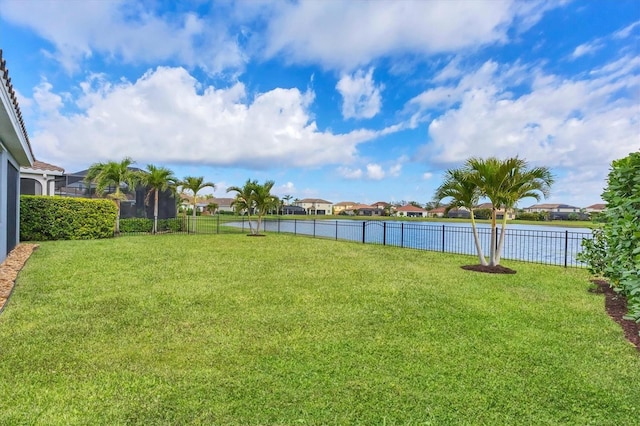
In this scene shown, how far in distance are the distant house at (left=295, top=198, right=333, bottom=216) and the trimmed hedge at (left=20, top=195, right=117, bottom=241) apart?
271 ft

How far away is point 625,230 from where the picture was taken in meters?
3.66

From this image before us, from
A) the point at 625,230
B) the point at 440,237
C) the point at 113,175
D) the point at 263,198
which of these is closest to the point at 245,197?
the point at 263,198

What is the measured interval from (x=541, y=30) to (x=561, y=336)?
9.81m

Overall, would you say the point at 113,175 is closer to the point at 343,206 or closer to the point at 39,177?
the point at 39,177

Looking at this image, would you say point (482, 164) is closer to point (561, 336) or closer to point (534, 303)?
point (534, 303)

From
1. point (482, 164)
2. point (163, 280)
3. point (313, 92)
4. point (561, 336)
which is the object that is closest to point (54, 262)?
point (163, 280)

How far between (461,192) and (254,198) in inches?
447

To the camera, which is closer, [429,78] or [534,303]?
[534,303]

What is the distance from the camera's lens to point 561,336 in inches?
155

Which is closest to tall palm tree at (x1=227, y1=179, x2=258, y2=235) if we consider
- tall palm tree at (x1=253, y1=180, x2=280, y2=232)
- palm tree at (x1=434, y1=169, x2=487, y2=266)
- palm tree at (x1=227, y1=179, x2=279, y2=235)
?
palm tree at (x1=227, y1=179, x2=279, y2=235)

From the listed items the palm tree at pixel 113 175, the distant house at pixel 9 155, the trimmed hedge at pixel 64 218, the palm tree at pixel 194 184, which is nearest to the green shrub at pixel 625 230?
the distant house at pixel 9 155

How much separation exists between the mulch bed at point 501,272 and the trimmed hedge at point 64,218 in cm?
258

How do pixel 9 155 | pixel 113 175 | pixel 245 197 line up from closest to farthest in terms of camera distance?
1. pixel 9 155
2. pixel 113 175
3. pixel 245 197

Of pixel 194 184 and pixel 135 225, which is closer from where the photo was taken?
pixel 135 225
